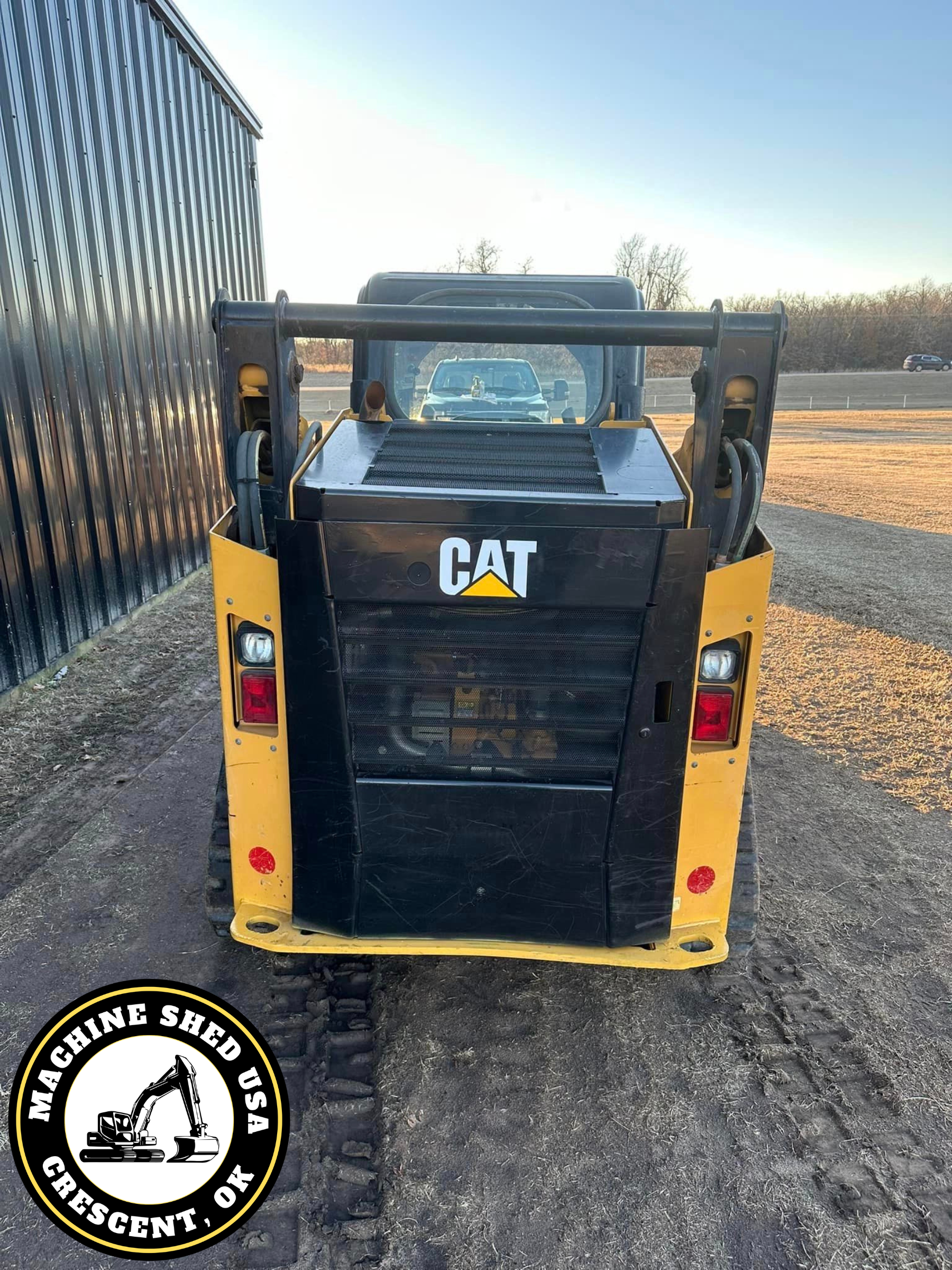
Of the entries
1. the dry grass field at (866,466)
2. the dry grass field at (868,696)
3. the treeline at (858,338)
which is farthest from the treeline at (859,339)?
the dry grass field at (868,696)

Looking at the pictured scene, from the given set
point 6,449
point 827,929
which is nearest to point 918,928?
point 827,929

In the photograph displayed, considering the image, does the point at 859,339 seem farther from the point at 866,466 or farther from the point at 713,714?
the point at 713,714

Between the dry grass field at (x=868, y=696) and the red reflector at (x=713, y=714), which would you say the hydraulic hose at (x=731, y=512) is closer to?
the red reflector at (x=713, y=714)

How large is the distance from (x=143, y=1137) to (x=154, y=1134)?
0.03m

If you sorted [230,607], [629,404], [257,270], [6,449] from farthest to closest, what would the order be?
[257,270] → [6,449] → [629,404] → [230,607]

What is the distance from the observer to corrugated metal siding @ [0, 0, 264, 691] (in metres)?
5.66

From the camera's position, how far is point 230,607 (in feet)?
7.90

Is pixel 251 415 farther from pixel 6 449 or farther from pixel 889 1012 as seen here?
pixel 6 449

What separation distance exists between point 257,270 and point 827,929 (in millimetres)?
11386

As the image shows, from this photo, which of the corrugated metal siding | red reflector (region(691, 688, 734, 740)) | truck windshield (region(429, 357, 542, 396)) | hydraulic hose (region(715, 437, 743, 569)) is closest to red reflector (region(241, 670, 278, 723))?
red reflector (region(691, 688, 734, 740))

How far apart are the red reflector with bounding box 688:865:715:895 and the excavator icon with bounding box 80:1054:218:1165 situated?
1538 millimetres

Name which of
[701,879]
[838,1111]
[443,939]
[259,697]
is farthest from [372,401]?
[838,1111]

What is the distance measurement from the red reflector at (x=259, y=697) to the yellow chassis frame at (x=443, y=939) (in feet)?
0.09

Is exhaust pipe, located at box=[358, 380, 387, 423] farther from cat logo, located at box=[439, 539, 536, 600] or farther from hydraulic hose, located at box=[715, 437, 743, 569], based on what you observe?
hydraulic hose, located at box=[715, 437, 743, 569]
